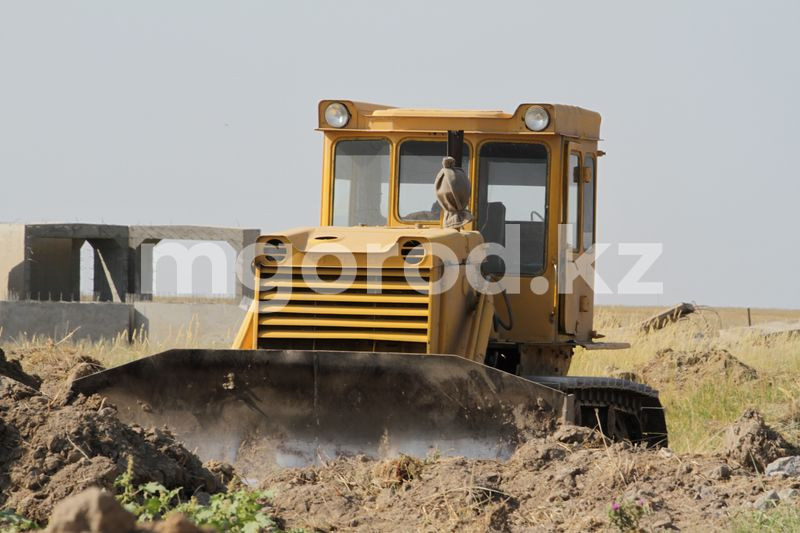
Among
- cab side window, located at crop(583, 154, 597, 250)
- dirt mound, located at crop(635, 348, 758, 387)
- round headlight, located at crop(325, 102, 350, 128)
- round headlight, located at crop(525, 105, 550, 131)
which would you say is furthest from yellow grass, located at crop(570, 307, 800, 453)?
round headlight, located at crop(325, 102, 350, 128)

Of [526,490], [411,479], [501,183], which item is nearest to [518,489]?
[526,490]

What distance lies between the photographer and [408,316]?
888 cm

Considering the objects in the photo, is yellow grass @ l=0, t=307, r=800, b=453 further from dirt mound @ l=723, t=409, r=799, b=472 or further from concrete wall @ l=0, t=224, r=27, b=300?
concrete wall @ l=0, t=224, r=27, b=300

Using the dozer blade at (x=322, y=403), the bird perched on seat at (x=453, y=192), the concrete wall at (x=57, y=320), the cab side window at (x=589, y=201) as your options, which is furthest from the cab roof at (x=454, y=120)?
the concrete wall at (x=57, y=320)

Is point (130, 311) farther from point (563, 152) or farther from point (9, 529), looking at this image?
point (9, 529)

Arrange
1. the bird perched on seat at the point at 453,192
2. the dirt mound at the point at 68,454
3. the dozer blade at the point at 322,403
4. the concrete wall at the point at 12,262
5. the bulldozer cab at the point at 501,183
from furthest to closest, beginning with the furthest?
the concrete wall at the point at 12,262 → the bulldozer cab at the point at 501,183 → the bird perched on seat at the point at 453,192 → the dozer blade at the point at 322,403 → the dirt mound at the point at 68,454

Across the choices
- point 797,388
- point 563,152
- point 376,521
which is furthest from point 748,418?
point 797,388

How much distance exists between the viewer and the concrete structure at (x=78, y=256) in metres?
24.5

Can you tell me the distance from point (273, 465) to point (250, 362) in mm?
683

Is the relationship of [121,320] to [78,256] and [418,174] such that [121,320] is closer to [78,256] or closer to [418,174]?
[78,256]

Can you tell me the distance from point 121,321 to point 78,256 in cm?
538

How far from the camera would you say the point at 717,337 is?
76.7 ft

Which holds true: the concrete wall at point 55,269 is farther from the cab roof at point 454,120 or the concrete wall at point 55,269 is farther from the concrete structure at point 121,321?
the cab roof at point 454,120

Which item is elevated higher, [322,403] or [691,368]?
[322,403]
